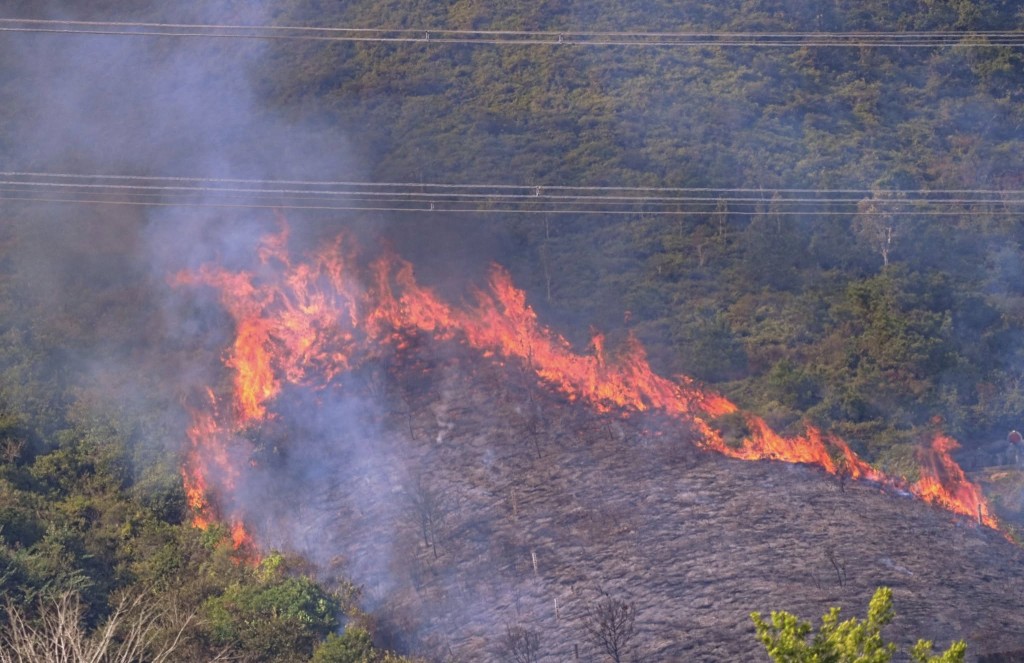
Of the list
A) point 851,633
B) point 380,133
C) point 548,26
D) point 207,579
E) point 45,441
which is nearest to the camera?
point 851,633

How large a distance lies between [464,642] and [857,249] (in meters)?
22.8

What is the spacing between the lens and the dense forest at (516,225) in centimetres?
3831

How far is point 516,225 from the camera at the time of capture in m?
48.1

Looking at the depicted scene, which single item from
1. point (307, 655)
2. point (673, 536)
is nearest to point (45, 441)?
point (307, 655)

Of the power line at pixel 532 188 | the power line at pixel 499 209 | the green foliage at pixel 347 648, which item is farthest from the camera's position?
the power line at pixel 532 188

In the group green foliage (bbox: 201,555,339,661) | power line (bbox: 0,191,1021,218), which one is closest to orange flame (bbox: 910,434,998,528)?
power line (bbox: 0,191,1021,218)

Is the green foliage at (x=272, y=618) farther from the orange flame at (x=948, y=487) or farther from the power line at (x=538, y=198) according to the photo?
the power line at (x=538, y=198)

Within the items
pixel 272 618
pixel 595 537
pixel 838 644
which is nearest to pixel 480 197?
pixel 595 537

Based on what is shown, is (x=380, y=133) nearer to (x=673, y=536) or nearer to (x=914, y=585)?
(x=673, y=536)

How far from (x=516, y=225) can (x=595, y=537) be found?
15601 mm

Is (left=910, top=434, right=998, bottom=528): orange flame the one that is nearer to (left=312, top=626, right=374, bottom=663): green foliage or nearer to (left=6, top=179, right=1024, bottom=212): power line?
(left=6, top=179, right=1024, bottom=212): power line

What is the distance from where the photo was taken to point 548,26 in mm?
58469

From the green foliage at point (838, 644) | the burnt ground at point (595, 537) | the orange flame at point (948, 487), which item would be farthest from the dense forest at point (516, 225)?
the green foliage at point (838, 644)

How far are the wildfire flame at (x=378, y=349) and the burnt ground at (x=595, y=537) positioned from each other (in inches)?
33.0
